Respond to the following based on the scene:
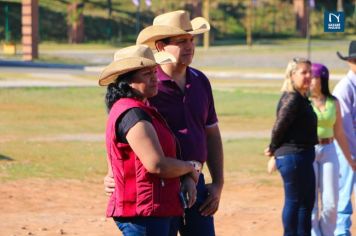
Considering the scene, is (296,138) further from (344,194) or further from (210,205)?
(210,205)

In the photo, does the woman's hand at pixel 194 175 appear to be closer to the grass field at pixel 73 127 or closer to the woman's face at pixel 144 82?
the woman's face at pixel 144 82

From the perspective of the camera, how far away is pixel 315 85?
29.5 ft

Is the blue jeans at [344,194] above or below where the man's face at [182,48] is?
below

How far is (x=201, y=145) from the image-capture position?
20.0 feet

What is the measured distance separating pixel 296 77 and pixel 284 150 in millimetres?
583

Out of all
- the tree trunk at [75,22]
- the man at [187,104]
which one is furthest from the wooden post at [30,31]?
the man at [187,104]

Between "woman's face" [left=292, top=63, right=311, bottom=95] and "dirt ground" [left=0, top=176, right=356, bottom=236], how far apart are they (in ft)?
7.86

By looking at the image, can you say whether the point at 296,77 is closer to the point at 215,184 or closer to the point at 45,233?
the point at 215,184

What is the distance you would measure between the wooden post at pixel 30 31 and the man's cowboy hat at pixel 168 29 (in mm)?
45580

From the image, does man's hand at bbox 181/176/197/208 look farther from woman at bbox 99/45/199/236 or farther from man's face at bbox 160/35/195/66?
man's face at bbox 160/35/195/66

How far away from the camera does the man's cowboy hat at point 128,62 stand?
551 centimetres

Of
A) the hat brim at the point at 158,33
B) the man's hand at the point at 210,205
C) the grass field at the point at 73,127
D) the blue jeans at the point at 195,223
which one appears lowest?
the grass field at the point at 73,127

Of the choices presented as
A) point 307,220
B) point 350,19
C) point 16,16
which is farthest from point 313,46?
point 307,220

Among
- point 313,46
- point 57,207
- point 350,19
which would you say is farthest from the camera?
point 350,19
